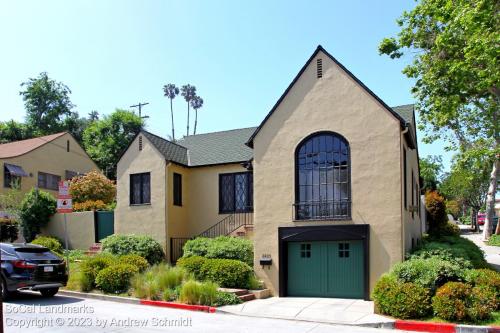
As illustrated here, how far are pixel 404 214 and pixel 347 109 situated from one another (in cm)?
369

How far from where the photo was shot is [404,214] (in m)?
15.4

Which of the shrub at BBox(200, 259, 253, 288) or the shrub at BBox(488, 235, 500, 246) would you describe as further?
the shrub at BBox(488, 235, 500, 246)

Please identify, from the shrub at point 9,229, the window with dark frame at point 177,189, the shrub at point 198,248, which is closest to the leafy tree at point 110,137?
the shrub at point 9,229

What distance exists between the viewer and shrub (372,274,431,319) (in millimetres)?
11820

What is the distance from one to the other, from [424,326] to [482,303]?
141 cm

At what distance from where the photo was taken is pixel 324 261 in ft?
52.2

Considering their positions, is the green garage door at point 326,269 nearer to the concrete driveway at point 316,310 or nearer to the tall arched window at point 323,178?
the concrete driveway at point 316,310

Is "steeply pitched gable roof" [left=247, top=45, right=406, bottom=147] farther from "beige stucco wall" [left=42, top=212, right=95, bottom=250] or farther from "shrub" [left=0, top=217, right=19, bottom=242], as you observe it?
"shrub" [left=0, top=217, right=19, bottom=242]

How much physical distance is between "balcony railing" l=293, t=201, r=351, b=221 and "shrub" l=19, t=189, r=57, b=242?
53.6 feet

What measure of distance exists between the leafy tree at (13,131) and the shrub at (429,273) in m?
47.1

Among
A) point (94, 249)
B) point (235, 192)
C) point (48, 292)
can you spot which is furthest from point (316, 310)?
point (94, 249)

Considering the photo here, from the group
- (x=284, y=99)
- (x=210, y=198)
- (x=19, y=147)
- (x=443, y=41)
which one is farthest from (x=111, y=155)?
(x=443, y=41)

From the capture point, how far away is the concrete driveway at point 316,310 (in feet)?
40.0

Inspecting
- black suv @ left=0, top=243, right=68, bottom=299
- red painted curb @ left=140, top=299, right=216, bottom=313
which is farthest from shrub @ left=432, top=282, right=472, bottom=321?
black suv @ left=0, top=243, right=68, bottom=299
